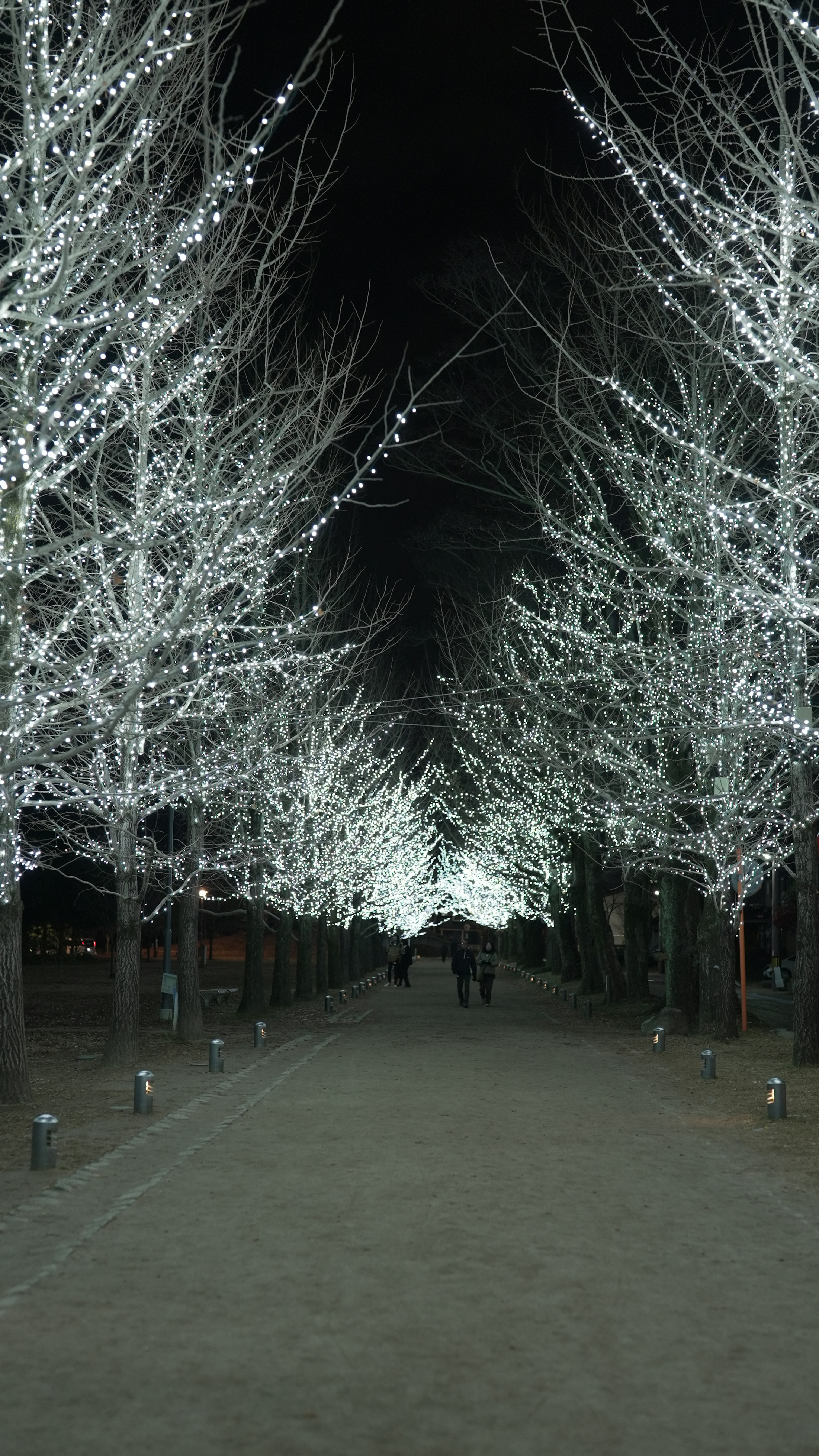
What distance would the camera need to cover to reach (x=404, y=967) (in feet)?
150

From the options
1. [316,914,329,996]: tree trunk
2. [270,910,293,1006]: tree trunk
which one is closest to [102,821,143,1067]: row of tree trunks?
[270,910,293,1006]: tree trunk

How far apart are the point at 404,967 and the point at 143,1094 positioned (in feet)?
109

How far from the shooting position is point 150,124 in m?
10.4

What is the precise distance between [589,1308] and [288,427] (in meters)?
8.93

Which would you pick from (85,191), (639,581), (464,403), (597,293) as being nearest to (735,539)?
(639,581)

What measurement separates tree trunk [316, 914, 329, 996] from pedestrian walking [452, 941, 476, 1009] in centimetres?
402

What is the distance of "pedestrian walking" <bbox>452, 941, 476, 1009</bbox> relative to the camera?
33.8 m

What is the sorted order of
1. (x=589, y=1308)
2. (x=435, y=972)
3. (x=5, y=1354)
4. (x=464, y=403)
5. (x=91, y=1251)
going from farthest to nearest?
(x=435, y=972), (x=464, y=403), (x=91, y=1251), (x=589, y=1308), (x=5, y=1354)

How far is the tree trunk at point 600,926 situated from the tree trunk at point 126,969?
46.9 ft

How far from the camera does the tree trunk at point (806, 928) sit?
16594mm

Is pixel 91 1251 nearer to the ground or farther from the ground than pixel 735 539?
nearer to the ground

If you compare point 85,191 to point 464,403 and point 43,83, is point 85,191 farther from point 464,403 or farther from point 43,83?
point 464,403

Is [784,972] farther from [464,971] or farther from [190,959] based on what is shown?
[190,959]

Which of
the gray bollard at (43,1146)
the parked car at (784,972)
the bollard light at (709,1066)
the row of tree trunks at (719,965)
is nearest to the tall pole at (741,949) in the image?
the row of tree trunks at (719,965)
